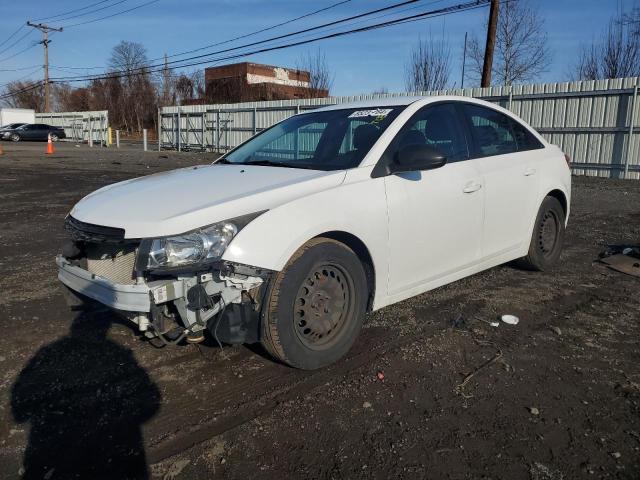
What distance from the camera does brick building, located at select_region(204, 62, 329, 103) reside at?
143 feet

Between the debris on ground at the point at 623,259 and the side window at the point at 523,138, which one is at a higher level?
the side window at the point at 523,138

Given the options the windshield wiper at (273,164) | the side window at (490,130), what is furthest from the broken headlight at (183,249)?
the side window at (490,130)

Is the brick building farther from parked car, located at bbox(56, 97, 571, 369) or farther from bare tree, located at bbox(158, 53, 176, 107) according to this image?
parked car, located at bbox(56, 97, 571, 369)

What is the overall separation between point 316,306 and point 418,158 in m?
1.21

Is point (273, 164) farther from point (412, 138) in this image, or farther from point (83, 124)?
point (83, 124)

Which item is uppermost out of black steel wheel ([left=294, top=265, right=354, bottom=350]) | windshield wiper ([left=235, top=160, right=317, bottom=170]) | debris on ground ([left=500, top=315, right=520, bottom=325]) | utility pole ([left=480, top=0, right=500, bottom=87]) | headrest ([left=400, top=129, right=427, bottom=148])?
utility pole ([left=480, top=0, right=500, bottom=87])

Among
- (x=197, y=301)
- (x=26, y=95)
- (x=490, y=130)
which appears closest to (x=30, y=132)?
(x=26, y=95)

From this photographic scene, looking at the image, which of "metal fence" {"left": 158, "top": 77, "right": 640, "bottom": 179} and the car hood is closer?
the car hood

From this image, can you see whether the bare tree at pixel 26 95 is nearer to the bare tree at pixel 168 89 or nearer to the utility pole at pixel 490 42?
the bare tree at pixel 168 89

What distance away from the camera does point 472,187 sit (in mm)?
4215

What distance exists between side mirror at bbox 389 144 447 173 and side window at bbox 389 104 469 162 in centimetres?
27

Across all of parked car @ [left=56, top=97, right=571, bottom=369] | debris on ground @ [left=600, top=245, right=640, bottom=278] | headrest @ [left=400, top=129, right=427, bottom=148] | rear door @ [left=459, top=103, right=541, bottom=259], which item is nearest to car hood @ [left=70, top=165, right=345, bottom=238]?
parked car @ [left=56, top=97, right=571, bottom=369]

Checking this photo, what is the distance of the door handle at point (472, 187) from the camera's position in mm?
4159

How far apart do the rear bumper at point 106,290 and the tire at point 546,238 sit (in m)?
3.87
